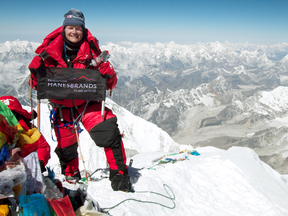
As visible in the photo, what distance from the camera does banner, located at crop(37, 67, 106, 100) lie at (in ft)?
14.7

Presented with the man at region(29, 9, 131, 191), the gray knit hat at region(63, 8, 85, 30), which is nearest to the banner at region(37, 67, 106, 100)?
the man at region(29, 9, 131, 191)

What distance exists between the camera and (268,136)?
175375mm

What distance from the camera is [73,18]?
4.57 metres

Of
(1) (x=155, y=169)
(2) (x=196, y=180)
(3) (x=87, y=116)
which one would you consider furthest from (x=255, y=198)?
(3) (x=87, y=116)

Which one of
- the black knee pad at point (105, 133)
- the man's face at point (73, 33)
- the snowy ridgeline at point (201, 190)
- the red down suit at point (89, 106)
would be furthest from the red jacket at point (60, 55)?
the snowy ridgeline at point (201, 190)

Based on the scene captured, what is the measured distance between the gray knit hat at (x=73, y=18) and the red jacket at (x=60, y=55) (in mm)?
323

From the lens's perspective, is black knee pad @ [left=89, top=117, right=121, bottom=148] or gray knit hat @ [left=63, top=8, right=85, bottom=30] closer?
gray knit hat @ [left=63, top=8, right=85, bottom=30]

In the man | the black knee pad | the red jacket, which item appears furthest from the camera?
the black knee pad

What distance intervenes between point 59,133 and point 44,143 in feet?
7.13

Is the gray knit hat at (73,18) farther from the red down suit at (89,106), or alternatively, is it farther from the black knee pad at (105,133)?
the black knee pad at (105,133)

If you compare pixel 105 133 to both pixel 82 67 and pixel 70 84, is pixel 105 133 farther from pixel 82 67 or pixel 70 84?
pixel 82 67

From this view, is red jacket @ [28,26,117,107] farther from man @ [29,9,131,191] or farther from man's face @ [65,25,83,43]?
man's face @ [65,25,83,43]

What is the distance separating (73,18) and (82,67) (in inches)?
49.9

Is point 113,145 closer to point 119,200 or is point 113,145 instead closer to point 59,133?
point 119,200
